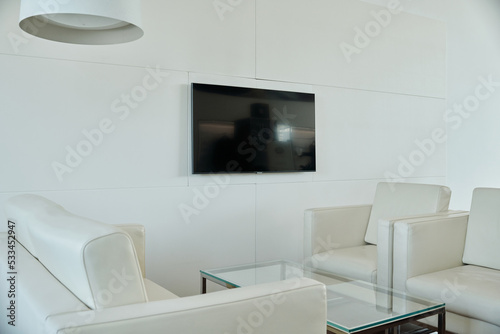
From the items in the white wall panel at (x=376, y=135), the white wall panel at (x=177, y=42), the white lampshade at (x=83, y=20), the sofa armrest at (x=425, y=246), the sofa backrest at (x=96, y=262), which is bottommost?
the sofa armrest at (x=425, y=246)

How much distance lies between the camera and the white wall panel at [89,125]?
3.34 m

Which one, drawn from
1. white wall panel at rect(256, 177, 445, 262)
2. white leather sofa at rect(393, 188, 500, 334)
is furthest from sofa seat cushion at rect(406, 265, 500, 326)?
white wall panel at rect(256, 177, 445, 262)

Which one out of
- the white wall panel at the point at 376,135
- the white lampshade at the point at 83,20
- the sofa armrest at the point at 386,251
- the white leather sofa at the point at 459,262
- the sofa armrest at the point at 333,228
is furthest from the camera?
the white wall panel at the point at 376,135

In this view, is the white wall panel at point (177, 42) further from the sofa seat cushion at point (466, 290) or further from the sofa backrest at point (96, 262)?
the sofa seat cushion at point (466, 290)

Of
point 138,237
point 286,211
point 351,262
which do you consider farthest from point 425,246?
point 138,237

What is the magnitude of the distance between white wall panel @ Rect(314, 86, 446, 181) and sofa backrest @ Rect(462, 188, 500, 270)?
1686mm

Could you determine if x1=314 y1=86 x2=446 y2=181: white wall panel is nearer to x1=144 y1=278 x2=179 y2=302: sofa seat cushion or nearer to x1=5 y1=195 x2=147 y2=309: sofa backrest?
x1=144 y1=278 x2=179 y2=302: sofa seat cushion

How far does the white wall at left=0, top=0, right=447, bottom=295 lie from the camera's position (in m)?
3.44

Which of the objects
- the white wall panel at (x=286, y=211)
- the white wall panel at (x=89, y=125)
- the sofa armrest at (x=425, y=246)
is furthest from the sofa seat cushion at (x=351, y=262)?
the white wall panel at (x=89, y=125)

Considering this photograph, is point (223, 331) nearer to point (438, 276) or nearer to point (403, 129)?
point (438, 276)

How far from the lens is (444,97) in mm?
5930

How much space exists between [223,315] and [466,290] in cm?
182

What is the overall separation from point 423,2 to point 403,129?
5.39 ft

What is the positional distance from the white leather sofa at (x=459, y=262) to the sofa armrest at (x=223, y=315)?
137 centimetres
